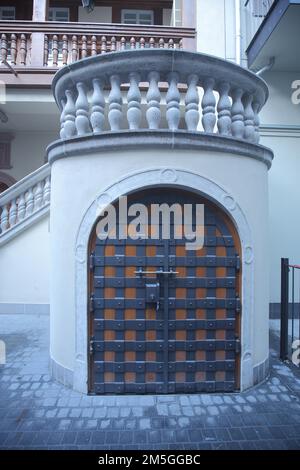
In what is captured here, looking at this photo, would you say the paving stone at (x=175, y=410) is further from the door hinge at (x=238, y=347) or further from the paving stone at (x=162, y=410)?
the door hinge at (x=238, y=347)

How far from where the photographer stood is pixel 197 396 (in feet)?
9.55

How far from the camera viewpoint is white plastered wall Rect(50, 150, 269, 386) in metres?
2.86

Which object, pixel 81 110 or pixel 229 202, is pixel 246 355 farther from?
pixel 81 110

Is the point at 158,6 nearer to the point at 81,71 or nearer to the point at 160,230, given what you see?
the point at 81,71

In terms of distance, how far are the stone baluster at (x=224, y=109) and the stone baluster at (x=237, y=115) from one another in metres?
0.09

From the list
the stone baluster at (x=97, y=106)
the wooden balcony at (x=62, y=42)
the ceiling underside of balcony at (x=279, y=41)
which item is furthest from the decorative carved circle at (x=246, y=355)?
the wooden balcony at (x=62, y=42)

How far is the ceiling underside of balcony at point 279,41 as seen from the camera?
443cm

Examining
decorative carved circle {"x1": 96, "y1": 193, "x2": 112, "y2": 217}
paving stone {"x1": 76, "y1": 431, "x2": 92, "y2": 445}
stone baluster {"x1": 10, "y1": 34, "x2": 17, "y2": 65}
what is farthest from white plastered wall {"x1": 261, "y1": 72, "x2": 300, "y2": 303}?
stone baluster {"x1": 10, "y1": 34, "x2": 17, "y2": 65}

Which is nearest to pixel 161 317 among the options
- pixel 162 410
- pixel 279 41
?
pixel 162 410

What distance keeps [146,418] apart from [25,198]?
470 centimetres

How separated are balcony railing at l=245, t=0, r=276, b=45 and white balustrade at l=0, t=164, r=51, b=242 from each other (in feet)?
16.1

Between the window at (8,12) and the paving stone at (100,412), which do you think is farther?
the window at (8,12)

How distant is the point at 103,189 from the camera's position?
Answer: 2.86 m
